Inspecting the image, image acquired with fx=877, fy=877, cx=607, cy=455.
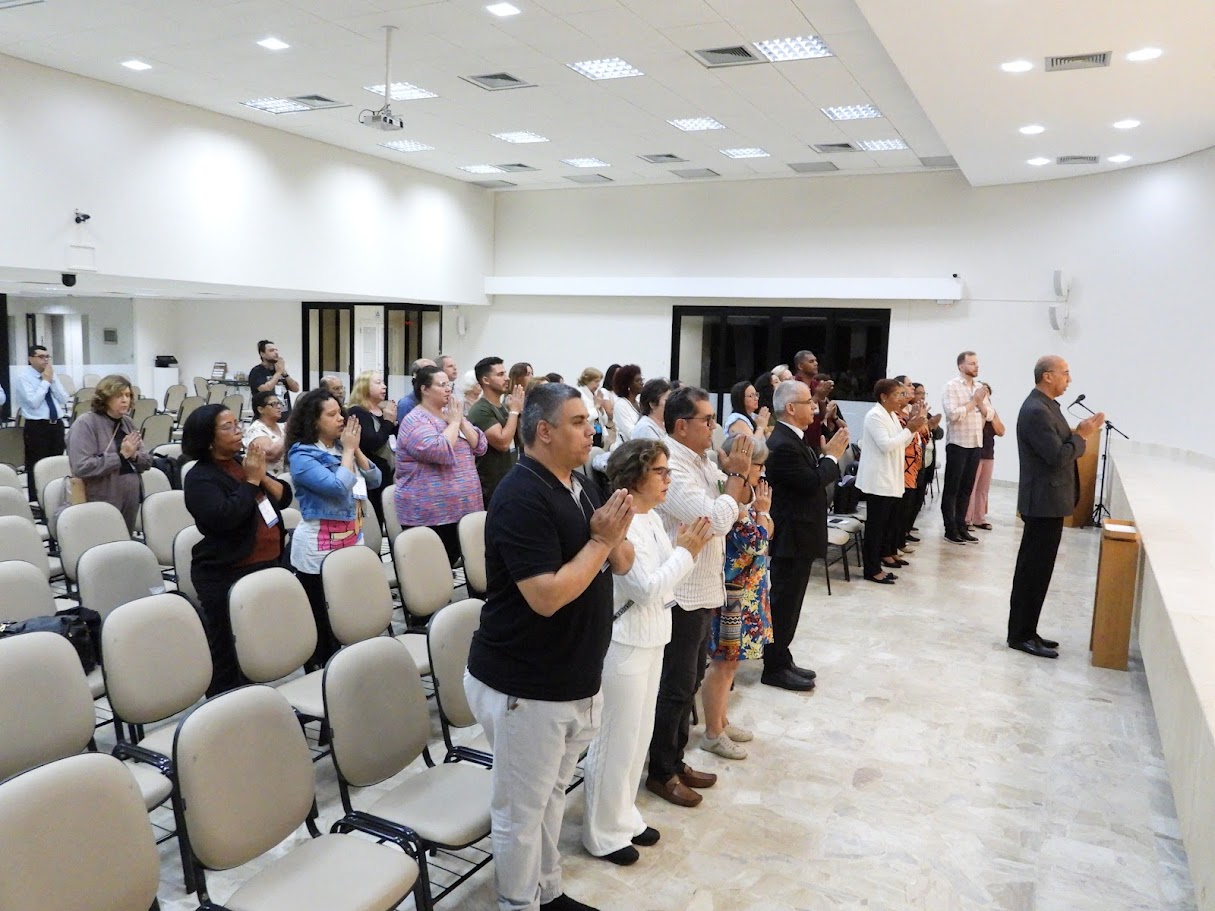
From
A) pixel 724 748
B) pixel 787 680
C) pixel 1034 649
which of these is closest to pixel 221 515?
pixel 724 748

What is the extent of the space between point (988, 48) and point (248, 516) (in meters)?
5.68

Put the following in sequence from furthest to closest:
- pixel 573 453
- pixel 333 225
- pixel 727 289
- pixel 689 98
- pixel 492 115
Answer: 1. pixel 727 289
2. pixel 333 225
3. pixel 492 115
4. pixel 689 98
5. pixel 573 453

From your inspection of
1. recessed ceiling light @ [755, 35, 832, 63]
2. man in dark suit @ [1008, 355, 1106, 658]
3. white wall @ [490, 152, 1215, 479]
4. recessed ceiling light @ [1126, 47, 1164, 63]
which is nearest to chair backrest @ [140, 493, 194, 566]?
man in dark suit @ [1008, 355, 1106, 658]

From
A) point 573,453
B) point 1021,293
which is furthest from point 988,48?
point 1021,293

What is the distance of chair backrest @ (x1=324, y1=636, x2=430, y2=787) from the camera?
2617 millimetres

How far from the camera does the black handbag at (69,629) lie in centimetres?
313

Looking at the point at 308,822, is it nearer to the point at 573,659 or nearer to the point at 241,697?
the point at 241,697

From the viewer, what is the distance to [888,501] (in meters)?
6.88

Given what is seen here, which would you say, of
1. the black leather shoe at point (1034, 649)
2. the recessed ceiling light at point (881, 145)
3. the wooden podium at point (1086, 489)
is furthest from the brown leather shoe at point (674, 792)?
the recessed ceiling light at point (881, 145)

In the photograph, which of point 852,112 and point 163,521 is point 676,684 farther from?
point 852,112

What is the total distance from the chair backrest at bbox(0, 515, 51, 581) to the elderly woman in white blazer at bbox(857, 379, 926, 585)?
17.6 ft

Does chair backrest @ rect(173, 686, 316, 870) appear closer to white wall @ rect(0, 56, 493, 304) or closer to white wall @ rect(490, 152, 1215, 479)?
white wall @ rect(0, 56, 493, 304)

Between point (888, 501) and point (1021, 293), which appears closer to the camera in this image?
point (888, 501)

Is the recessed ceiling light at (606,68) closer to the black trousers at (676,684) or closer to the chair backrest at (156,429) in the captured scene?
the black trousers at (676,684)
